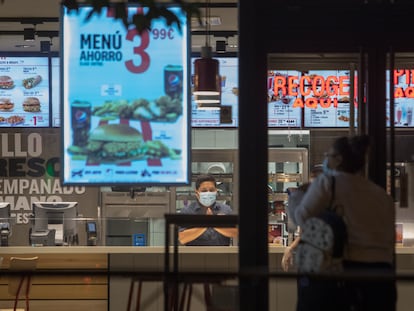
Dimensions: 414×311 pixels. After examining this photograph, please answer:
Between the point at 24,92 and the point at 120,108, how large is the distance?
6680 mm

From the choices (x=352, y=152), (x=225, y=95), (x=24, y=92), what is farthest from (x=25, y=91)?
(x=352, y=152)

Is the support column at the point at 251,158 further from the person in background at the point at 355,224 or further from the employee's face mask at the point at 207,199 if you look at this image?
the employee's face mask at the point at 207,199

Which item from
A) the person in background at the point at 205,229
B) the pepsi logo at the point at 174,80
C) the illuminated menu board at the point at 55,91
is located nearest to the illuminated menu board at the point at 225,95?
the illuminated menu board at the point at 55,91

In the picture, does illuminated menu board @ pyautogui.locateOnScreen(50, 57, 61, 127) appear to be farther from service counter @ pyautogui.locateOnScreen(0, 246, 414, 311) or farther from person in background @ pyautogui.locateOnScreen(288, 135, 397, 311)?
person in background @ pyautogui.locateOnScreen(288, 135, 397, 311)

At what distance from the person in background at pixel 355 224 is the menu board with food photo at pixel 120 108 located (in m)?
1.16

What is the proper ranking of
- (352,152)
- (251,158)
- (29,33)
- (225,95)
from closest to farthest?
(352,152), (251,158), (29,33), (225,95)

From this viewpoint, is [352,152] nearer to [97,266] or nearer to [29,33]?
[97,266]

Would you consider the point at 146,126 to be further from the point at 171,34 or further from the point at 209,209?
the point at 209,209

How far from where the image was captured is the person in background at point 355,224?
3.76 meters

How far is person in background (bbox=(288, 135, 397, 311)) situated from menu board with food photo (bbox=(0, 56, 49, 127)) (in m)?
7.72

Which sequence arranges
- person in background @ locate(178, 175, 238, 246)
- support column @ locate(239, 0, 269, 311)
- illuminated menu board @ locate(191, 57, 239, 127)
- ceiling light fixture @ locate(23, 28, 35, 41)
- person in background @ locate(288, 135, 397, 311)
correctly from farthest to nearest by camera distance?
illuminated menu board @ locate(191, 57, 239, 127) → ceiling light fixture @ locate(23, 28, 35, 41) → person in background @ locate(178, 175, 238, 246) → support column @ locate(239, 0, 269, 311) → person in background @ locate(288, 135, 397, 311)

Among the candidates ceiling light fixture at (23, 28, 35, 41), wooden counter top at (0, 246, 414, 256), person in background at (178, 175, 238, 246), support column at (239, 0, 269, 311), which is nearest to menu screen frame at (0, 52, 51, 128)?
ceiling light fixture at (23, 28, 35, 41)

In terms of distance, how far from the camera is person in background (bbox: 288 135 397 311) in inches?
148

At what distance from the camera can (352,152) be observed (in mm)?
3859
